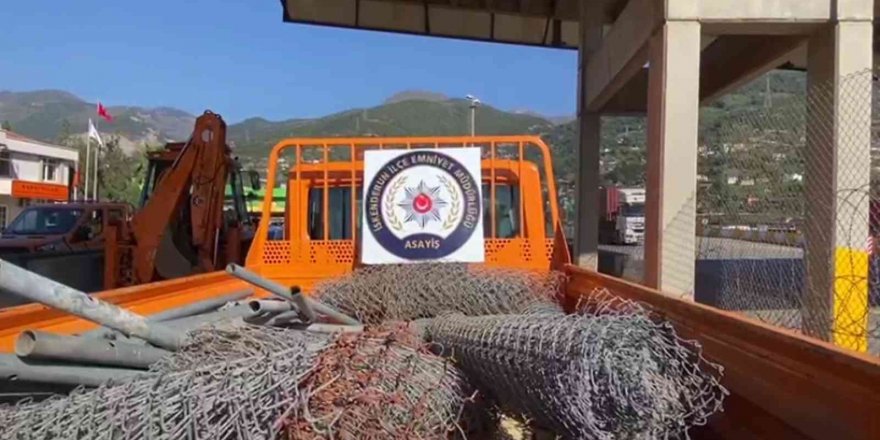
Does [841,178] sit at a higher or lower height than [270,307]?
higher

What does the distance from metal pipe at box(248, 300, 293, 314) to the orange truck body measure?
0.68m

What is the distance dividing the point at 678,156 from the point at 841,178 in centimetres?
173

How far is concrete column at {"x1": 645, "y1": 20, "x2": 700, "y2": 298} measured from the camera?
926cm

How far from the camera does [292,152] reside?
25.7 ft

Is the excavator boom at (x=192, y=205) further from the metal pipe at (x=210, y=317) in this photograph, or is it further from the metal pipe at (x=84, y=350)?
the metal pipe at (x=84, y=350)

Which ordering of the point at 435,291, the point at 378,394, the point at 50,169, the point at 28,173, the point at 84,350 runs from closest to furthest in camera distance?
the point at 378,394
the point at 84,350
the point at 435,291
the point at 28,173
the point at 50,169

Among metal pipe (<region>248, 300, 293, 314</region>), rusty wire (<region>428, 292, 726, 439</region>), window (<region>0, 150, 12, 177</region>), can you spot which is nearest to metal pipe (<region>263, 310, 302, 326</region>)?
metal pipe (<region>248, 300, 293, 314</region>)

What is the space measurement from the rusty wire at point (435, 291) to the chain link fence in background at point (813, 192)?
11.0ft

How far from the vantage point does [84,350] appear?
3.23 metres

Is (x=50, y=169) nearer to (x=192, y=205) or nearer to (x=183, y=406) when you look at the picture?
(x=192, y=205)

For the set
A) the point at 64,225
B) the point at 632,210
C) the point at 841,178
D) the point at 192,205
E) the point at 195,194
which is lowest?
the point at 64,225

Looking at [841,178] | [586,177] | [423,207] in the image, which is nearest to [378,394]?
[423,207]

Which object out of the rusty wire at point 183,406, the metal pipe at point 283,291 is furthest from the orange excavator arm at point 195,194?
the rusty wire at point 183,406

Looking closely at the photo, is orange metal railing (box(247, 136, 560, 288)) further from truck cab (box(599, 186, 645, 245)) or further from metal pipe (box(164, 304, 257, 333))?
truck cab (box(599, 186, 645, 245))
